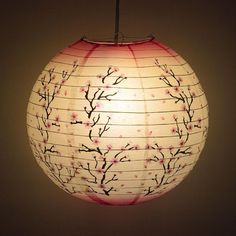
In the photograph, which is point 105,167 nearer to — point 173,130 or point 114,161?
point 114,161

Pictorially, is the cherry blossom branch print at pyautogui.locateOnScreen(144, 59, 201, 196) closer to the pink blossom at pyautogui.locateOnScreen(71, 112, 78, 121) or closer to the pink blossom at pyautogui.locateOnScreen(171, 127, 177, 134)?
the pink blossom at pyautogui.locateOnScreen(171, 127, 177, 134)

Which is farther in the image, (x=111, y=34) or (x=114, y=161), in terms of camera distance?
(x=111, y=34)

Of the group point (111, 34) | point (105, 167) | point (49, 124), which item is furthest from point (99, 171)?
point (111, 34)

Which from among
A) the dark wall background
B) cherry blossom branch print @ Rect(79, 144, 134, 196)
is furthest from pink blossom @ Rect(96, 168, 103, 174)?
the dark wall background

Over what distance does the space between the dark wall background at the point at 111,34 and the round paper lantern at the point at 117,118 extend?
16.5 inches

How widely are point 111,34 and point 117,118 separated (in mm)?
534

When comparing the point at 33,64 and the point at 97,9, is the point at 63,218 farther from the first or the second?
the point at 97,9

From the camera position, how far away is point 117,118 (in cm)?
95

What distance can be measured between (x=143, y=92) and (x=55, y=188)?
0.67m

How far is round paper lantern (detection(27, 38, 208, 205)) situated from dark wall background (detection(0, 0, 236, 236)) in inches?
16.5

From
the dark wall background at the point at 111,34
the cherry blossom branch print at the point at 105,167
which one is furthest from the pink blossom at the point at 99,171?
the dark wall background at the point at 111,34

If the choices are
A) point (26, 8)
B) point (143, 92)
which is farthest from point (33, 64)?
point (143, 92)

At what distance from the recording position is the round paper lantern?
0.95 m

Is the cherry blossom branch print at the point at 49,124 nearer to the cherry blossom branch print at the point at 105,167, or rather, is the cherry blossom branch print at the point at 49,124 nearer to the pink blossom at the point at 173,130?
the cherry blossom branch print at the point at 105,167
